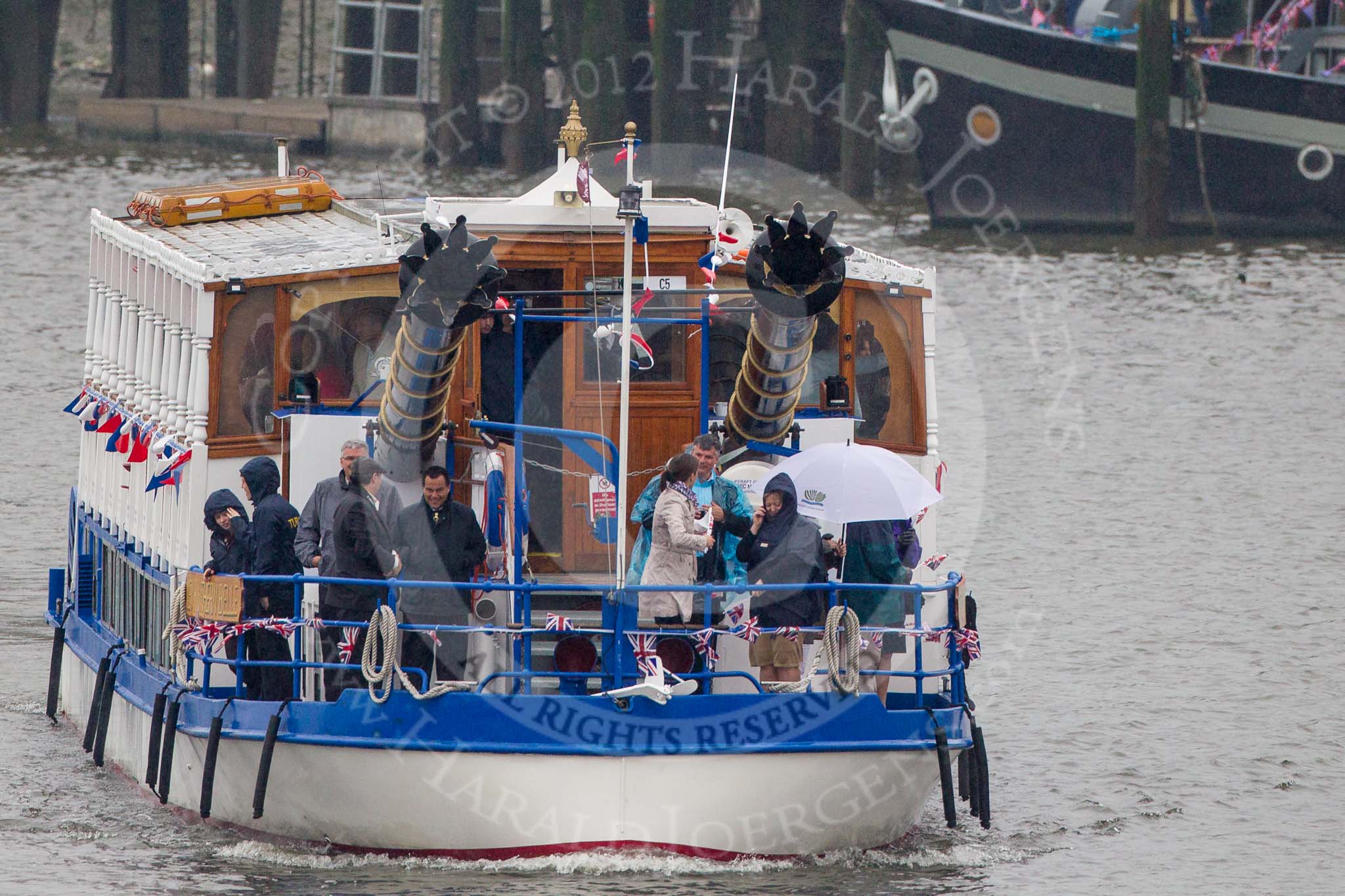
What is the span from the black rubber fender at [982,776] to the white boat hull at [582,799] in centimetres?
38

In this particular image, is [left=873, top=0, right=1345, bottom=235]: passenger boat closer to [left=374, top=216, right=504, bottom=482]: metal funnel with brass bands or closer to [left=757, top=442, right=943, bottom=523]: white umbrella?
[left=757, top=442, right=943, bottom=523]: white umbrella

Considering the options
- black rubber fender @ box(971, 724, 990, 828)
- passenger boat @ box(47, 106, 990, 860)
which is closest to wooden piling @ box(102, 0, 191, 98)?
passenger boat @ box(47, 106, 990, 860)

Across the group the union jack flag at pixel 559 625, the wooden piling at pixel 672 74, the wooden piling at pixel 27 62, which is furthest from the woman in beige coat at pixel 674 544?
the wooden piling at pixel 27 62

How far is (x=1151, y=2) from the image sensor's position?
43.3 m

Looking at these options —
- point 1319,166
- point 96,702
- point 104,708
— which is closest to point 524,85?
point 1319,166

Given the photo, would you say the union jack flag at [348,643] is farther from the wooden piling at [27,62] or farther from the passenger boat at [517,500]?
the wooden piling at [27,62]

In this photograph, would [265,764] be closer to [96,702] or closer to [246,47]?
[96,702]

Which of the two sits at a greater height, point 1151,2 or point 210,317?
point 1151,2

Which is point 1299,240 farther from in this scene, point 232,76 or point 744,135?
point 232,76

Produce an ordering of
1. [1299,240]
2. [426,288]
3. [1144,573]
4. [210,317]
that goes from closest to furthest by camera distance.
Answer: [426,288]
[210,317]
[1144,573]
[1299,240]

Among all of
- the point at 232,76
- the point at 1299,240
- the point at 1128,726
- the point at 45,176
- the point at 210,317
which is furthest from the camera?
the point at 232,76

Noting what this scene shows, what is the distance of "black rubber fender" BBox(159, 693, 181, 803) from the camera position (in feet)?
51.5

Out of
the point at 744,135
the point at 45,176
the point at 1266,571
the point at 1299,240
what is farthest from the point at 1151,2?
the point at 45,176

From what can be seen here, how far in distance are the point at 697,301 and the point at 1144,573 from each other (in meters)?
11.0
